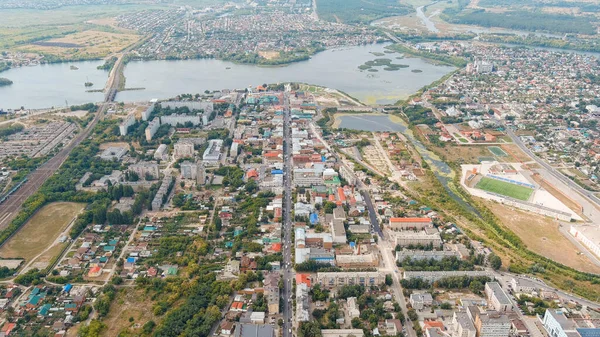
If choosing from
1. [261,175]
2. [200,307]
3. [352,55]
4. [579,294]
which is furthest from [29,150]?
[352,55]

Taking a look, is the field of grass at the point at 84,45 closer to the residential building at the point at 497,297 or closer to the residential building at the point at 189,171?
the residential building at the point at 189,171

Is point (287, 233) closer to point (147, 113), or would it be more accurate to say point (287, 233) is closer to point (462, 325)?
point (462, 325)

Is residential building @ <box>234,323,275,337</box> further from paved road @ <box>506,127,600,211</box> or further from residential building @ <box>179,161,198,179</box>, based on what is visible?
paved road @ <box>506,127,600,211</box>

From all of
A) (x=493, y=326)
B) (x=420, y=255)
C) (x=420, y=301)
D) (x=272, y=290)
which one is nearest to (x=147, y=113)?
(x=272, y=290)

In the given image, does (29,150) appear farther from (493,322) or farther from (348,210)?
(493,322)

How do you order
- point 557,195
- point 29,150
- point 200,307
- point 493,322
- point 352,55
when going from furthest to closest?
point 352,55 → point 29,150 → point 557,195 → point 200,307 → point 493,322
